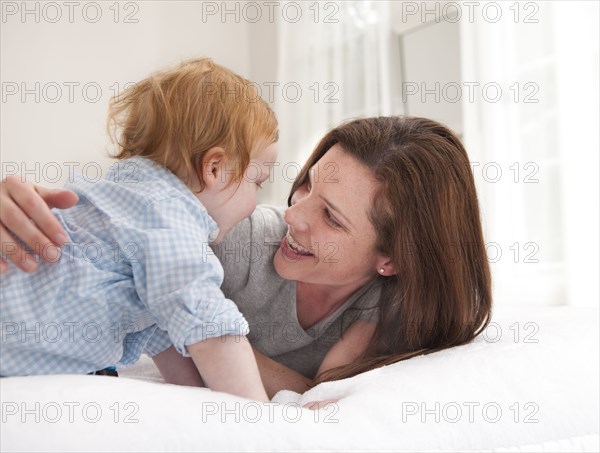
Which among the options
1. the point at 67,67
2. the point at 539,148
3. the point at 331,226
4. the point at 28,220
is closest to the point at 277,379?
the point at 331,226

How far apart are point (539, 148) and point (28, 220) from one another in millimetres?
2043

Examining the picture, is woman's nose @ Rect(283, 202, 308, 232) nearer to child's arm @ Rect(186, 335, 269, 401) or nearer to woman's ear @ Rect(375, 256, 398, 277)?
woman's ear @ Rect(375, 256, 398, 277)

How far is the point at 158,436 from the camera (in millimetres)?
724

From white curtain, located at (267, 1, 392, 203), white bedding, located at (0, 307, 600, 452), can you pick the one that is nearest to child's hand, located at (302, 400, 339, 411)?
white bedding, located at (0, 307, 600, 452)

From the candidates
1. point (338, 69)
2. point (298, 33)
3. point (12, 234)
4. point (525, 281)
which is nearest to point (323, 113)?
point (338, 69)

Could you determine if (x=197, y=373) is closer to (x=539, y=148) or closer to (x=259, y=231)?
(x=259, y=231)

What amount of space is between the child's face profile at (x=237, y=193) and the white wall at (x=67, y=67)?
2.50 m

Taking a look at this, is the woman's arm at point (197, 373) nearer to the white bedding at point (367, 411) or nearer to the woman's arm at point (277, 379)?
the woman's arm at point (277, 379)

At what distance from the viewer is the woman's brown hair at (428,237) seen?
125cm

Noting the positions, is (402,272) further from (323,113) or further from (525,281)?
(323,113)

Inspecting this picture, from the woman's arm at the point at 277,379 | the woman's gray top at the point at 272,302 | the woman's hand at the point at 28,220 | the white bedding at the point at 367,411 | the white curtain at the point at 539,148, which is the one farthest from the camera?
the white curtain at the point at 539,148

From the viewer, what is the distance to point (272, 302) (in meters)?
1.41

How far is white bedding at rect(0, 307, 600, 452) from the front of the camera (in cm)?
73

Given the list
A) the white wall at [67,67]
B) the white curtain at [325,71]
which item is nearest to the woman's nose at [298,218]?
the white curtain at [325,71]
